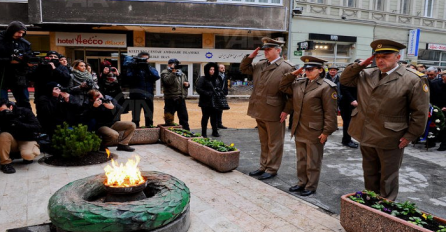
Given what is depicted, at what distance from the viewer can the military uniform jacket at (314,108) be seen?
15.3 feet

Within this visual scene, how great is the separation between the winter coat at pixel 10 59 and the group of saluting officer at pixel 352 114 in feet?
14.7

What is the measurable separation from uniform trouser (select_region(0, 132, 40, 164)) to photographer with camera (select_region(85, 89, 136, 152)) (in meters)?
1.14

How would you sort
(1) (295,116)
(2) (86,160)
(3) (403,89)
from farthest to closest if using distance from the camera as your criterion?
(2) (86,160) → (1) (295,116) → (3) (403,89)

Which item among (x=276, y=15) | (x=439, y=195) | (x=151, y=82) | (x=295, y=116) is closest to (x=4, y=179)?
(x=151, y=82)

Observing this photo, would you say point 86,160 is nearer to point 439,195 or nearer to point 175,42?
point 439,195

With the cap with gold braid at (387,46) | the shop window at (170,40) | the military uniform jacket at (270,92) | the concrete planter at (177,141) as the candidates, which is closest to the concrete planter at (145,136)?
the concrete planter at (177,141)

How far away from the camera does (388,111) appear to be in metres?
3.87

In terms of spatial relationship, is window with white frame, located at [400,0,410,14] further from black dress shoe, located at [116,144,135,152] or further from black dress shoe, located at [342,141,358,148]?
black dress shoe, located at [116,144,135,152]

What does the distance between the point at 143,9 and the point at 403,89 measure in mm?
16244

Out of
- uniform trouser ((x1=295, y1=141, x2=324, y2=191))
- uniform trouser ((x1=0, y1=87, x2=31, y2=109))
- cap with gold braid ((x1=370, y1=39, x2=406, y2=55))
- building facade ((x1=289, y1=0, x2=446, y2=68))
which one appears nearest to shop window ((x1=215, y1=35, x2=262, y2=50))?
building facade ((x1=289, y1=0, x2=446, y2=68))

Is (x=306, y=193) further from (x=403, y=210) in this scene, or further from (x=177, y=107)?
(x=177, y=107)

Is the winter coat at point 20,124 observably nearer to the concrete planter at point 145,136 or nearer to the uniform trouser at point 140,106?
the concrete planter at point 145,136

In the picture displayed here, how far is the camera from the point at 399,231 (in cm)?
307

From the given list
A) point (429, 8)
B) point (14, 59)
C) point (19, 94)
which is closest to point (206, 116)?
point (19, 94)
